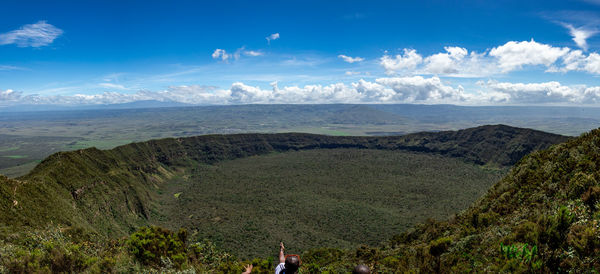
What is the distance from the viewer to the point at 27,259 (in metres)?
13.8

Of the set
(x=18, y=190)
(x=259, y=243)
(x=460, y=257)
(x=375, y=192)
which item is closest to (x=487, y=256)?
(x=460, y=257)

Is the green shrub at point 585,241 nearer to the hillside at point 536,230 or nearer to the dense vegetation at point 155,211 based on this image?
the hillside at point 536,230

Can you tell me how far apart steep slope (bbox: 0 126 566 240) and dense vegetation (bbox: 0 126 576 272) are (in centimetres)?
26

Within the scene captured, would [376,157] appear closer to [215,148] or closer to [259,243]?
[215,148]

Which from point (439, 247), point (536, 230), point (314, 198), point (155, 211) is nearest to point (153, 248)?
point (439, 247)

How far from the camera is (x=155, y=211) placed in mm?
79188

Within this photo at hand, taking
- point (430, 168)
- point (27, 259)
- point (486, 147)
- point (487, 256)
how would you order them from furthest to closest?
point (486, 147), point (430, 168), point (487, 256), point (27, 259)

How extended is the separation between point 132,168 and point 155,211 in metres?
35.0

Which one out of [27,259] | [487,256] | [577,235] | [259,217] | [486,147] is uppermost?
[577,235]

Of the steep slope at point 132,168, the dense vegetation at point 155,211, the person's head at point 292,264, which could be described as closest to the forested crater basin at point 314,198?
the dense vegetation at point 155,211

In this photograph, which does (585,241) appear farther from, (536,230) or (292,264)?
(292,264)

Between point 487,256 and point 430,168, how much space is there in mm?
130869

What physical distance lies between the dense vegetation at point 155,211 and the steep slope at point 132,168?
260mm

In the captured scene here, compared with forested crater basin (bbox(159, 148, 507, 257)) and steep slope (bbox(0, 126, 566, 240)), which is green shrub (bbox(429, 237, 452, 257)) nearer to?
forested crater basin (bbox(159, 148, 507, 257))
